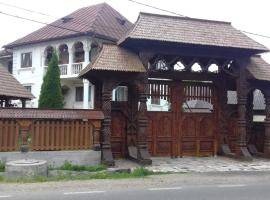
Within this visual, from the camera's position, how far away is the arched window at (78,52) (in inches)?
1324

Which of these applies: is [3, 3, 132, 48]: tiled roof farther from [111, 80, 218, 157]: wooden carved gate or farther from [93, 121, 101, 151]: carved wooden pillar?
[93, 121, 101, 151]: carved wooden pillar

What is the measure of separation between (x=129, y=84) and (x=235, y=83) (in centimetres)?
477

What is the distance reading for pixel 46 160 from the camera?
1348 centimetres

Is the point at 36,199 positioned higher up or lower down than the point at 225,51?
lower down

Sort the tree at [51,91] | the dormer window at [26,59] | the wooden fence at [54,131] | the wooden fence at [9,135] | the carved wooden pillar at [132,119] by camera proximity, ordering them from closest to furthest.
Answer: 1. the wooden fence at [9,135]
2. the wooden fence at [54,131]
3. the carved wooden pillar at [132,119]
4. the tree at [51,91]
5. the dormer window at [26,59]

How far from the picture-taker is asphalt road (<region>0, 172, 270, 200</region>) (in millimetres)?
8898

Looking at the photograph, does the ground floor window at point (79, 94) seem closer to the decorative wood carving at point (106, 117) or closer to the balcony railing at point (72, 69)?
the balcony railing at point (72, 69)

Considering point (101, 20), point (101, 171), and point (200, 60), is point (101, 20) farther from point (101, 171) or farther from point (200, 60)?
point (101, 171)

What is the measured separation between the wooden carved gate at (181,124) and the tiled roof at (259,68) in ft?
5.64

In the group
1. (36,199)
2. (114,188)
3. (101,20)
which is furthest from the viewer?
(101,20)

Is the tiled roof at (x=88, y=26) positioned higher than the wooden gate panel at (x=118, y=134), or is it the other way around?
the tiled roof at (x=88, y=26)

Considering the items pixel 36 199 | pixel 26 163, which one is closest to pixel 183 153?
pixel 26 163

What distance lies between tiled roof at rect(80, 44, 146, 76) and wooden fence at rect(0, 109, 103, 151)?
5.28 feet

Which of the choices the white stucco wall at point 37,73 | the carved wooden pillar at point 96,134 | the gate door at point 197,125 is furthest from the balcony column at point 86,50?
the carved wooden pillar at point 96,134
